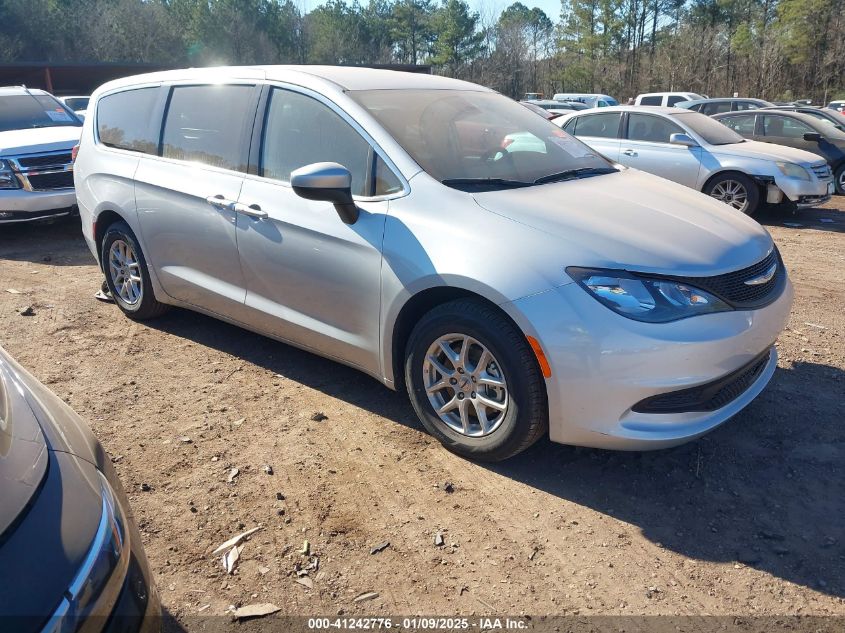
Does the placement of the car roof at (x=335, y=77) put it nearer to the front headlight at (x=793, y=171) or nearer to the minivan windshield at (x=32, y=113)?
the minivan windshield at (x=32, y=113)

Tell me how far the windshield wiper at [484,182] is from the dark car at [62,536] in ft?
6.69

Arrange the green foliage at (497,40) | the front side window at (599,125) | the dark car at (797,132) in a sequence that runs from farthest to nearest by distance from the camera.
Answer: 1. the green foliage at (497,40)
2. the dark car at (797,132)
3. the front side window at (599,125)

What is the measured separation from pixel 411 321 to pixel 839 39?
4495 centimetres

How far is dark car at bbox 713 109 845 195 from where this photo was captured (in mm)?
11688

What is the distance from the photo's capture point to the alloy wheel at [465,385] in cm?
322

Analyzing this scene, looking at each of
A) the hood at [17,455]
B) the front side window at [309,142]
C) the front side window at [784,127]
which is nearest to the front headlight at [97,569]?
the hood at [17,455]

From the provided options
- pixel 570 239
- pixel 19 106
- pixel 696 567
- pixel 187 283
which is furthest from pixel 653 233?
pixel 19 106

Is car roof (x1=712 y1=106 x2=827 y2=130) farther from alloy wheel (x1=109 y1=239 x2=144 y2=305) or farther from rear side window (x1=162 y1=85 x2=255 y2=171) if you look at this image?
alloy wheel (x1=109 y1=239 x2=144 y2=305)

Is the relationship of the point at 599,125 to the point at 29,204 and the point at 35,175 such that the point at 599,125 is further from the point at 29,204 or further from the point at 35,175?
the point at 29,204

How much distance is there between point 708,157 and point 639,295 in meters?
7.55

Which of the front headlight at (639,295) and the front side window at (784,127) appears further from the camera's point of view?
the front side window at (784,127)

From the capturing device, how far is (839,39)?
38.8 metres

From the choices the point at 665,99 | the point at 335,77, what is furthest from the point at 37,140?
the point at 665,99

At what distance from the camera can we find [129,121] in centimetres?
507
